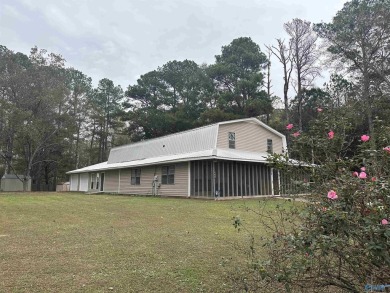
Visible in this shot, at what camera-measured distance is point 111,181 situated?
78.9 ft

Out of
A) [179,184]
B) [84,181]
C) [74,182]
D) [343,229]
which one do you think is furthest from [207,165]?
[74,182]

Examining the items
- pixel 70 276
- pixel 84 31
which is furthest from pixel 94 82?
pixel 70 276

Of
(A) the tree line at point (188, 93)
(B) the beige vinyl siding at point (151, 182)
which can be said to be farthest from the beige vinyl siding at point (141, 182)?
(A) the tree line at point (188, 93)

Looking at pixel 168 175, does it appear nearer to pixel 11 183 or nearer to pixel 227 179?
pixel 227 179

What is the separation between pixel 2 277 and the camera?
345 cm

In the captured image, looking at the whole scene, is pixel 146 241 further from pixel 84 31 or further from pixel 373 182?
pixel 84 31

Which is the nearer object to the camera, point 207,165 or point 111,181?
point 207,165

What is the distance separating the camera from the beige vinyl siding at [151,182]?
55.4 ft

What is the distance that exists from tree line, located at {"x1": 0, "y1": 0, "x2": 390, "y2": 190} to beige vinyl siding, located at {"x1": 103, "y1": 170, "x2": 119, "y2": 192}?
6924 millimetres

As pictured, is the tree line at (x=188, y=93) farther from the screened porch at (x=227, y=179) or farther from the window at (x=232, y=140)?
the screened porch at (x=227, y=179)

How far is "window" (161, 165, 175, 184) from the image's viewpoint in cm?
1777

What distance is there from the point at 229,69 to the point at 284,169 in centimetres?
3248

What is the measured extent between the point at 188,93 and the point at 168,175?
2152 cm

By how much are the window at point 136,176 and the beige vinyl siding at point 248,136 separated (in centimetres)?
637
